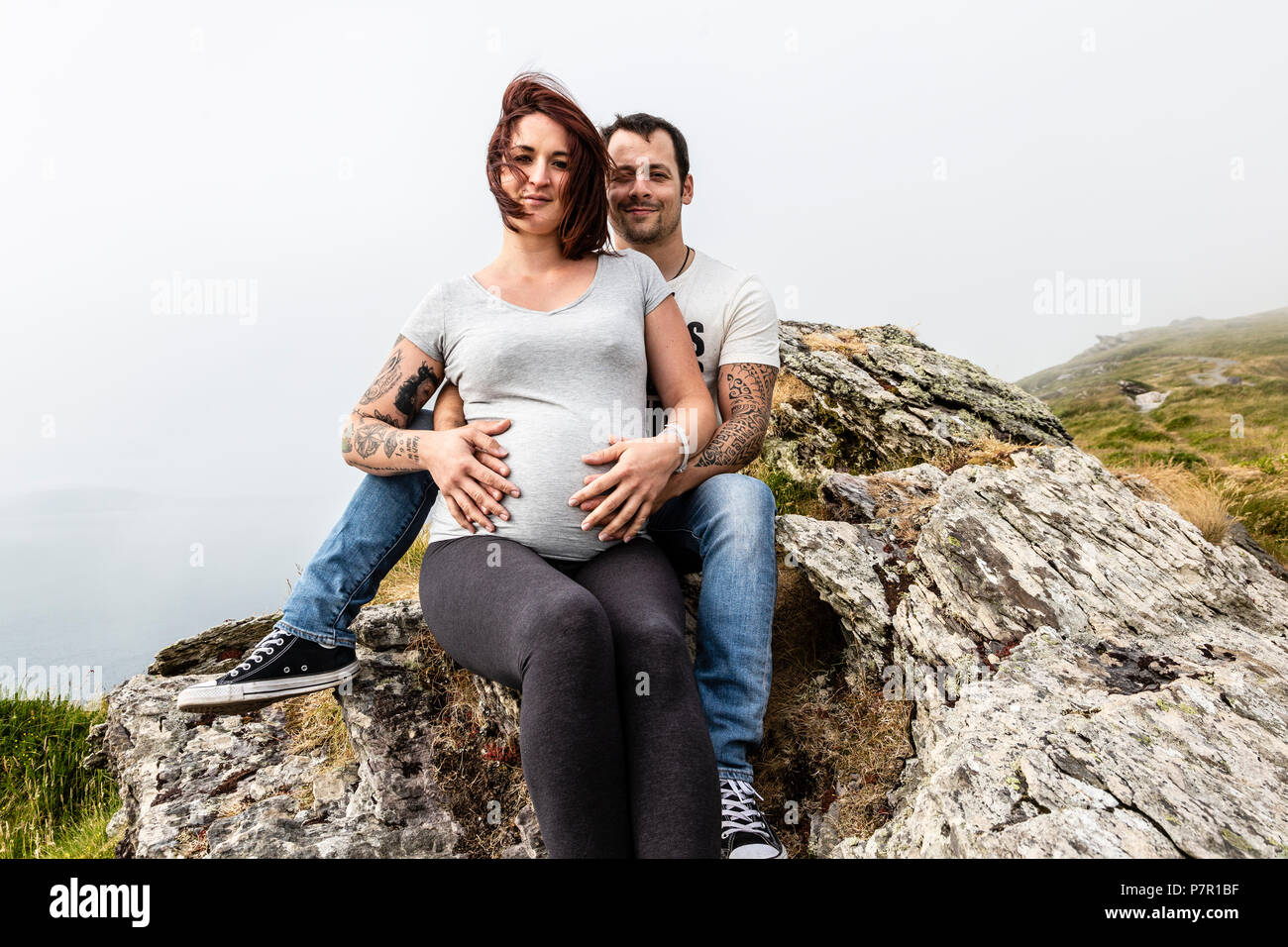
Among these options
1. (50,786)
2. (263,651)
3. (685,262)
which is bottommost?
(50,786)

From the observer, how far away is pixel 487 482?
2902 millimetres

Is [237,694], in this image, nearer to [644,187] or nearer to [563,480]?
[563,480]

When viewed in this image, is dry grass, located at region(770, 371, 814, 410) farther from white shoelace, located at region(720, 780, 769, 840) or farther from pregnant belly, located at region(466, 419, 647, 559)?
white shoelace, located at region(720, 780, 769, 840)

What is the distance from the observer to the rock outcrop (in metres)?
2.63

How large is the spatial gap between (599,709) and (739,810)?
1055 mm

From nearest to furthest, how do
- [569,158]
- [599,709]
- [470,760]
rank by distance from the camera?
1. [599,709]
2. [569,158]
3. [470,760]

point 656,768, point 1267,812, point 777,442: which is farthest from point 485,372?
point 777,442

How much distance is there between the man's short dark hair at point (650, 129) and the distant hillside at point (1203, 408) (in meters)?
6.03

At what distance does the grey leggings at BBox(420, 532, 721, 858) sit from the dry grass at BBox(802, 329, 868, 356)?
6.25 m

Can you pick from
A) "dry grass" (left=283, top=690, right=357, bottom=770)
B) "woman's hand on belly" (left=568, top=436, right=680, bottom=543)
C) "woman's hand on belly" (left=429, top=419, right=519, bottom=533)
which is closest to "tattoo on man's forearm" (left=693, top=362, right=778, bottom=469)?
"woman's hand on belly" (left=568, top=436, right=680, bottom=543)

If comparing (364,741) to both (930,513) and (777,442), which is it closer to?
(930,513)

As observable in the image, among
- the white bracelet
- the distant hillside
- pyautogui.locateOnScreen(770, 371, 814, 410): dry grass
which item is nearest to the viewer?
the white bracelet

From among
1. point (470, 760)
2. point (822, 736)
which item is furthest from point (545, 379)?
point (822, 736)

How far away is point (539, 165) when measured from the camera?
3154 millimetres
